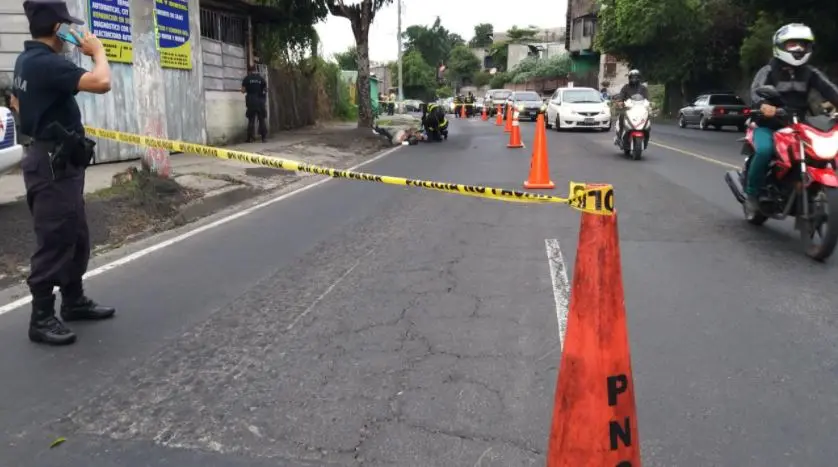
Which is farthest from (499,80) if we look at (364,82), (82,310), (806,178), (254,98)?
(82,310)

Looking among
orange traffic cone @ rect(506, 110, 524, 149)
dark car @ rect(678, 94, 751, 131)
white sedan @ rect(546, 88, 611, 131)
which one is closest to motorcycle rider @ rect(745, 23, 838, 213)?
orange traffic cone @ rect(506, 110, 524, 149)

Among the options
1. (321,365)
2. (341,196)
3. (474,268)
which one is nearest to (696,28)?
(341,196)

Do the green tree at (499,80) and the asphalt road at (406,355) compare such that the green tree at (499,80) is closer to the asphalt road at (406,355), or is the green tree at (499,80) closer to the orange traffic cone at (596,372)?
the asphalt road at (406,355)

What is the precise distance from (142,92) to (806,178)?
781cm

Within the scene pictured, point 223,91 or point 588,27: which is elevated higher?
point 588,27

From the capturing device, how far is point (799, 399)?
3.62 meters

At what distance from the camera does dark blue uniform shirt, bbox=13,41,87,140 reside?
4.18 meters

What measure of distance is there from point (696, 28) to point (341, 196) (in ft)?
111

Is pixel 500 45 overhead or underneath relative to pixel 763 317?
overhead

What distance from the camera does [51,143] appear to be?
4367 mm

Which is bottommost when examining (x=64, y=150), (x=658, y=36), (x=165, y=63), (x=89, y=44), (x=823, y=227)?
(x=823, y=227)

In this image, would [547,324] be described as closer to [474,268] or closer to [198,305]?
[474,268]

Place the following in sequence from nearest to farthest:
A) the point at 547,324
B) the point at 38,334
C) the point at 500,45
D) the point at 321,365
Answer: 1. the point at 321,365
2. the point at 38,334
3. the point at 547,324
4. the point at 500,45

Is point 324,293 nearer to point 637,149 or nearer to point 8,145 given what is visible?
point 8,145
